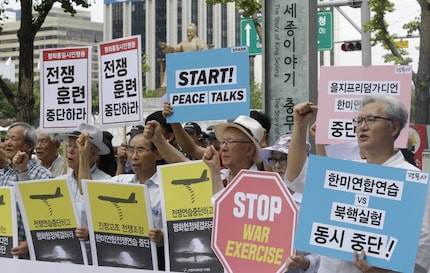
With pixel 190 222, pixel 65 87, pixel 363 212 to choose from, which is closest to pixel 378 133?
pixel 363 212

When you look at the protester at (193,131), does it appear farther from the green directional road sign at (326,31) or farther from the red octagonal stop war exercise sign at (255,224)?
the green directional road sign at (326,31)

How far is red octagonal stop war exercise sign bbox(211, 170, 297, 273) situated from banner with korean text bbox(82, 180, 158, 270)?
763mm

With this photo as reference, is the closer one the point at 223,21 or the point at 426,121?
the point at 426,121

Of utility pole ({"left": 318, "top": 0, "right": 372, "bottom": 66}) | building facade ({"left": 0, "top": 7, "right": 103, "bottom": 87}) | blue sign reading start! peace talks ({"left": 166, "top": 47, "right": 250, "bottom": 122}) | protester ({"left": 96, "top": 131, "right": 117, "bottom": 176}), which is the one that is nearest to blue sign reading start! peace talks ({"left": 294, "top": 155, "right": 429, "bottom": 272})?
blue sign reading start! peace talks ({"left": 166, "top": 47, "right": 250, "bottom": 122})

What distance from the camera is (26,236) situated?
5871 mm

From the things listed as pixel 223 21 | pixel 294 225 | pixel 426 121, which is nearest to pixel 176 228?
pixel 294 225

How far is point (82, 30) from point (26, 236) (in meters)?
139

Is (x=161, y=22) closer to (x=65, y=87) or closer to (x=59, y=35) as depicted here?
(x=59, y=35)

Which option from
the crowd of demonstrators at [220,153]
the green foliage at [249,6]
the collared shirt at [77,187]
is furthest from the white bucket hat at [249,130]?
the green foliage at [249,6]

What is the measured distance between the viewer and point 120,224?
5391 millimetres

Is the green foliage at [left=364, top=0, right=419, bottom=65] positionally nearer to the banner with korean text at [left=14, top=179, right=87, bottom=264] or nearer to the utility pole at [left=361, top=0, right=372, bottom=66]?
the utility pole at [left=361, top=0, right=372, bottom=66]

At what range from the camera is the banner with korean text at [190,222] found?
5242mm

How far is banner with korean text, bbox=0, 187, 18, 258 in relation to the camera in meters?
5.87

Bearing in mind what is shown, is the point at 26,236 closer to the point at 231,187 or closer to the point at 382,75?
the point at 231,187
